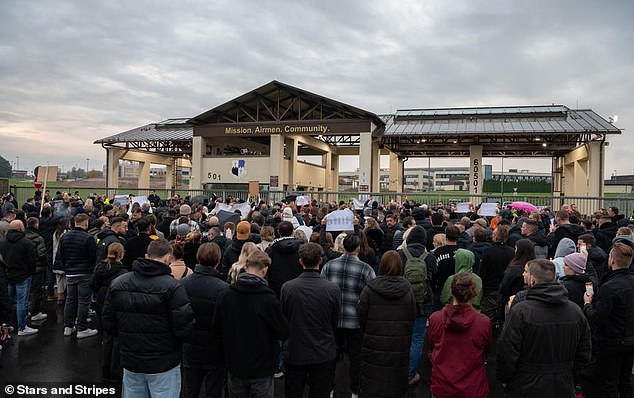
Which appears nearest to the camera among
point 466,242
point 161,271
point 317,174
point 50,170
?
point 161,271

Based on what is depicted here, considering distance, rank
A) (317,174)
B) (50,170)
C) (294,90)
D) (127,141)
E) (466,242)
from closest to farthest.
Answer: (466,242)
(50,170)
(294,90)
(127,141)
(317,174)

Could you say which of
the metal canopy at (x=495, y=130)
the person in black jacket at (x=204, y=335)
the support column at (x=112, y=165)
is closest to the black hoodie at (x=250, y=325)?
the person in black jacket at (x=204, y=335)

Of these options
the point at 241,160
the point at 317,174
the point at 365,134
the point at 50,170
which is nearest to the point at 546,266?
the point at 50,170

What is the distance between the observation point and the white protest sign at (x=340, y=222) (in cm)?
749

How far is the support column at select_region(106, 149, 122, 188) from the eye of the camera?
3114 centimetres

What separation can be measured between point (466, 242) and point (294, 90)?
20234mm

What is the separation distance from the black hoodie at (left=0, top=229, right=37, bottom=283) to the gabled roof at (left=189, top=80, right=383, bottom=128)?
65.4 feet

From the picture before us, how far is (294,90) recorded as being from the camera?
25.3 meters

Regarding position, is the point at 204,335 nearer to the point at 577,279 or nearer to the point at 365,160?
the point at 577,279

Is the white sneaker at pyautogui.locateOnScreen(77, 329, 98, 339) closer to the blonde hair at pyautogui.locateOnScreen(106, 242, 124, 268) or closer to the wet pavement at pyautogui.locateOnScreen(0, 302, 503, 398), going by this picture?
the wet pavement at pyautogui.locateOnScreen(0, 302, 503, 398)

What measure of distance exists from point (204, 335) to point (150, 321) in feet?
1.97

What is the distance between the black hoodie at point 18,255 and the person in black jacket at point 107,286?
2067mm

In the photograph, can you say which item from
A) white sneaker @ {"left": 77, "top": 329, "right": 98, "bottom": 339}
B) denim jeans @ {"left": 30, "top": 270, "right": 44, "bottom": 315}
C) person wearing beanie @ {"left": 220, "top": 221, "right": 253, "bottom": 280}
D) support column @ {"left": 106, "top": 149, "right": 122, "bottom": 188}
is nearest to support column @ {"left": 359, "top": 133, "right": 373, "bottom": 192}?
support column @ {"left": 106, "top": 149, "right": 122, "bottom": 188}

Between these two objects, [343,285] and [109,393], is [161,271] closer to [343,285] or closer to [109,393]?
[343,285]
